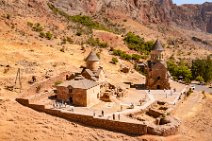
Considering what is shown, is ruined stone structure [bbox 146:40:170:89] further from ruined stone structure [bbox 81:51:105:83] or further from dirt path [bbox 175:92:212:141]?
ruined stone structure [bbox 81:51:105:83]

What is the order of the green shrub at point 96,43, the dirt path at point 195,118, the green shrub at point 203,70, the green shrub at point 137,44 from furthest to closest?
the green shrub at point 137,44
the green shrub at point 96,43
the green shrub at point 203,70
the dirt path at point 195,118

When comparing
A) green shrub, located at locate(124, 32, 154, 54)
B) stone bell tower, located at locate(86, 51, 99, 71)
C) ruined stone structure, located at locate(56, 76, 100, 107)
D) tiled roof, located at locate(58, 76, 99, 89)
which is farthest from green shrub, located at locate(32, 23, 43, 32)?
tiled roof, located at locate(58, 76, 99, 89)

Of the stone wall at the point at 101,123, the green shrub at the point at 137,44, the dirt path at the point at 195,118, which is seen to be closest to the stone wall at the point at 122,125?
the stone wall at the point at 101,123

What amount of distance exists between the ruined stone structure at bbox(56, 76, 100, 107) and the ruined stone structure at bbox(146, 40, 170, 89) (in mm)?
11263

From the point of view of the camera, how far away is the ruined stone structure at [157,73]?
151 feet

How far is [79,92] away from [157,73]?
14064 millimetres

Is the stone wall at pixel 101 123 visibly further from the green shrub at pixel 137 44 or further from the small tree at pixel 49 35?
the green shrub at pixel 137 44

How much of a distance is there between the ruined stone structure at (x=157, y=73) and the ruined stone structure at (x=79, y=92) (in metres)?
11.3

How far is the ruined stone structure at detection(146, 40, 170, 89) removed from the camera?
45969mm

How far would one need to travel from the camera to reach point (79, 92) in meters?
35.5

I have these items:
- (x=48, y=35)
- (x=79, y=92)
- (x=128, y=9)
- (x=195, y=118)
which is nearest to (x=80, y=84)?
(x=79, y=92)

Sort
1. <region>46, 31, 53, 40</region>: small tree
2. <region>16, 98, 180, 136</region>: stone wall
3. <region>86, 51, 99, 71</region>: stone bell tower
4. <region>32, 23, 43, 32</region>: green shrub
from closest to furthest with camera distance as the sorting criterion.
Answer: <region>16, 98, 180, 136</region>: stone wall
<region>86, 51, 99, 71</region>: stone bell tower
<region>46, 31, 53, 40</region>: small tree
<region>32, 23, 43, 32</region>: green shrub

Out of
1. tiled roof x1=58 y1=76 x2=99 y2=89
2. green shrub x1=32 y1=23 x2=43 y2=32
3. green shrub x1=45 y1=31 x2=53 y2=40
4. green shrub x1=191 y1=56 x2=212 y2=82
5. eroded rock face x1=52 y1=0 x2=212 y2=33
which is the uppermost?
eroded rock face x1=52 y1=0 x2=212 y2=33

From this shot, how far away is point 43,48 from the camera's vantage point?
55.7 m
